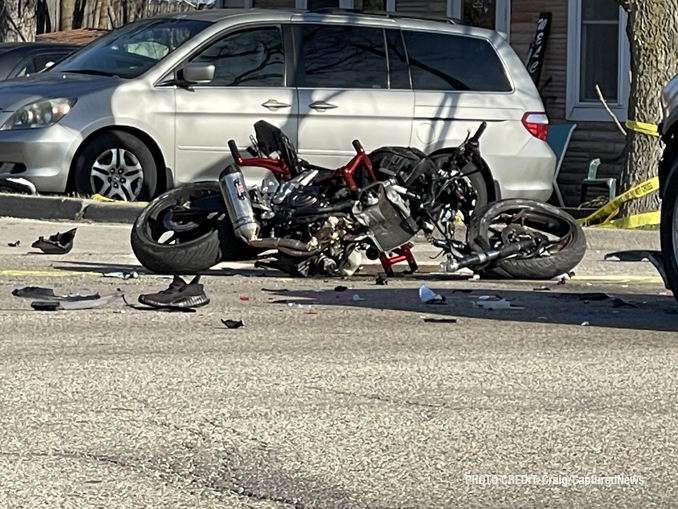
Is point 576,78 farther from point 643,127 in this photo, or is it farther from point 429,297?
point 429,297

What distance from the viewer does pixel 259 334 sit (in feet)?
23.3

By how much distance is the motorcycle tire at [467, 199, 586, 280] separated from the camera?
9227 mm

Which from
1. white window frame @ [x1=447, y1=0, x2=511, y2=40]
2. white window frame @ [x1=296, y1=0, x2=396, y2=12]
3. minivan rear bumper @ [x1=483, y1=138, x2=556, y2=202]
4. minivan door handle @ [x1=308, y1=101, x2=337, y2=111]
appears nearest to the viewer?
minivan door handle @ [x1=308, y1=101, x2=337, y2=111]

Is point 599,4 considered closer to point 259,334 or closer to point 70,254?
point 70,254

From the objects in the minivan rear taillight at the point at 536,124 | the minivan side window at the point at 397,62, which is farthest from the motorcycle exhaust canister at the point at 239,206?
the minivan rear taillight at the point at 536,124

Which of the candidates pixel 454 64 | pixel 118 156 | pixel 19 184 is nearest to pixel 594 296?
pixel 454 64

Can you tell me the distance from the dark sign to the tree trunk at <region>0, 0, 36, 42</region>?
8416 millimetres

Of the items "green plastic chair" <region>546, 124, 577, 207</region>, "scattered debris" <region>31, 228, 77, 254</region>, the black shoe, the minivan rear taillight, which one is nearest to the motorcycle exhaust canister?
the black shoe

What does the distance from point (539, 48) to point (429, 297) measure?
10.1 meters

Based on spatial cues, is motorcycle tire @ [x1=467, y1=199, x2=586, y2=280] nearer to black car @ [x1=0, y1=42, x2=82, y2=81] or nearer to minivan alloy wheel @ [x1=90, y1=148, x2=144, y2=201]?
minivan alloy wheel @ [x1=90, y1=148, x2=144, y2=201]

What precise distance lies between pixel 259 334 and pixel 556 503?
9.58 ft

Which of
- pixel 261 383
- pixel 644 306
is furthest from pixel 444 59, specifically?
pixel 261 383

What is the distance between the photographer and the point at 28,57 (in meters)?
16.5

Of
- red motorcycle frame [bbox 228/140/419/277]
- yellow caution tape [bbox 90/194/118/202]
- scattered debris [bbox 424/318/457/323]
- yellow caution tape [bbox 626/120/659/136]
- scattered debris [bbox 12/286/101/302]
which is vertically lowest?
yellow caution tape [bbox 90/194/118/202]
